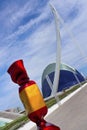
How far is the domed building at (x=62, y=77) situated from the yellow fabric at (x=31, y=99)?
62.8 meters

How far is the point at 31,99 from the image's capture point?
2217 mm

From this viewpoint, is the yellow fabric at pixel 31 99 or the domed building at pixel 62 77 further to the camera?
the domed building at pixel 62 77

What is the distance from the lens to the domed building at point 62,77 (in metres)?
66.6

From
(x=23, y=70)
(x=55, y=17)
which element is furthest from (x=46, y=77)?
(x=23, y=70)

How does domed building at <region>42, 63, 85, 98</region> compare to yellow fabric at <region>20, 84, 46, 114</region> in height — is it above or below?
above

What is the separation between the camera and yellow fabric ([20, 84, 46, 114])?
87.2 inches

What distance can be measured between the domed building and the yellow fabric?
206 feet

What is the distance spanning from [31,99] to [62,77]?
65.6 m

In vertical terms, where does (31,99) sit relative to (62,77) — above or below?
below

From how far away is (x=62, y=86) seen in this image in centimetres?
6975

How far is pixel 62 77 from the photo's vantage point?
222ft

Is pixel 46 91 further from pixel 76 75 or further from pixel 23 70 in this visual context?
pixel 23 70

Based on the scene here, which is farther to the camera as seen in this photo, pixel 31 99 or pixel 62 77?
pixel 62 77

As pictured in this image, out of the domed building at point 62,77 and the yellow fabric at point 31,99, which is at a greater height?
the domed building at point 62,77
